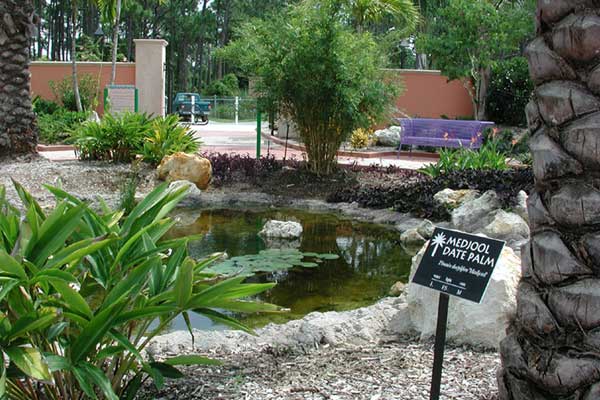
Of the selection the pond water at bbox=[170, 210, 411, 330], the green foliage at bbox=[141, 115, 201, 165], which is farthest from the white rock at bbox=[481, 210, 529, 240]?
the green foliage at bbox=[141, 115, 201, 165]

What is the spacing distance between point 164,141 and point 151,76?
1135 cm

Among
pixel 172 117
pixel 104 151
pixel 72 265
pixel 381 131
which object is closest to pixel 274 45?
pixel 172 117

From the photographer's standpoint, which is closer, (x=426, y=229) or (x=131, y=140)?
(x=426, y=229)

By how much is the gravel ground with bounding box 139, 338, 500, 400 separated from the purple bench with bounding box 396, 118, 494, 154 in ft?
39.2

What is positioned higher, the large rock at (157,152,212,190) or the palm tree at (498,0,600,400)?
the palm tree at (498,0,600,400)

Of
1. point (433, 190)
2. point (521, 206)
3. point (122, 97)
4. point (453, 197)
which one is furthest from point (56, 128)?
point (521, 206)

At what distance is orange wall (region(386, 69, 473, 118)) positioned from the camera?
22453 mm

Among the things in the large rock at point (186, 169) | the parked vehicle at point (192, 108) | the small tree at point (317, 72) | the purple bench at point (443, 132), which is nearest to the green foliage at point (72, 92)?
the parked vehicle at point (192, 108)

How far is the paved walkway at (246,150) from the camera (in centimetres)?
1562

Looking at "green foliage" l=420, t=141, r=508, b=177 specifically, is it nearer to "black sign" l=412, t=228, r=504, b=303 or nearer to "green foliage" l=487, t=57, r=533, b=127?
"black sign" l=412, t=228, r=504, b=303

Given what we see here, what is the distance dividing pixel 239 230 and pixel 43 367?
673 centimetres

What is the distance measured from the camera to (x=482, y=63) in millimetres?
19719

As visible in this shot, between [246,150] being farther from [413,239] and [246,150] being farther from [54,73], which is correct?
[413,239]

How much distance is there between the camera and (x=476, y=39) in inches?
782
